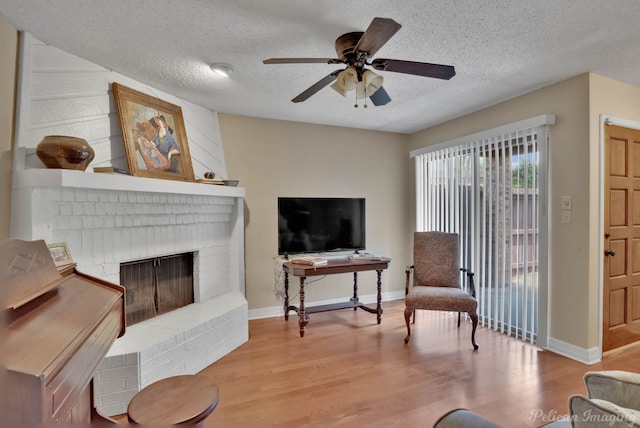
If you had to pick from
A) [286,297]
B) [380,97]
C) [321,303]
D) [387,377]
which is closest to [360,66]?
[380,97]

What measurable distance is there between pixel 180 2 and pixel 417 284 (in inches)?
131

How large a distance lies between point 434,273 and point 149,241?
2.94 m

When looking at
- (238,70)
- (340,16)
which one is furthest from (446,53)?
(238,70)

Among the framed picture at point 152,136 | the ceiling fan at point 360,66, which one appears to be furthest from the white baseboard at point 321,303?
the ceiling fan at point 360,66

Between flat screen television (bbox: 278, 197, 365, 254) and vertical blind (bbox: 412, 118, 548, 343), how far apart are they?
1.16 m

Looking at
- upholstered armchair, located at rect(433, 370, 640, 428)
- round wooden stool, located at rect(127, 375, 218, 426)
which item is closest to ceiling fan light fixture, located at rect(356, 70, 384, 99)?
upholstered armchair, located at rect(433, 370, 640, 428)

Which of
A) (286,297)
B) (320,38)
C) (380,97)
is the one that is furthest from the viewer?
(286,297)

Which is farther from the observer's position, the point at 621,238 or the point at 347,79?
the point at 621,238

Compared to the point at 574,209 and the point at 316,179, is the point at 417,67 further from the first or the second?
the point at 316,179

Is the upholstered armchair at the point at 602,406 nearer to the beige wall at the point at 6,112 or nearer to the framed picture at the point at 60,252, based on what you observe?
the framed picture at the point at 60,252

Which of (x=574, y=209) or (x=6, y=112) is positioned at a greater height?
(x=6, y=112)

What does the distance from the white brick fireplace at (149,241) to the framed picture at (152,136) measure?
0.23 meters

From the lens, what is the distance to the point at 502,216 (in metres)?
3.29

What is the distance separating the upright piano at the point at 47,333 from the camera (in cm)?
53
